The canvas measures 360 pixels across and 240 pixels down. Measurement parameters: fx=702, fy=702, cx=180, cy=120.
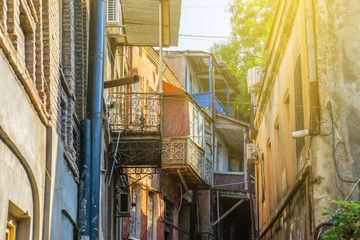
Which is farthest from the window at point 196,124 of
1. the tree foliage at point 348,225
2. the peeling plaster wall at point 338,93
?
the tree foliage at point 348,225

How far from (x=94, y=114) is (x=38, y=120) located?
265cm

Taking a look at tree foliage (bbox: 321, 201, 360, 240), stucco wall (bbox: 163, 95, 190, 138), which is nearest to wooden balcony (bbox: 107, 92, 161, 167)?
stucco wall (bbox: 163, 95, 190, 138)

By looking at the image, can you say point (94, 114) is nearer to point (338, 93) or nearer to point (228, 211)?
point (338, 93)

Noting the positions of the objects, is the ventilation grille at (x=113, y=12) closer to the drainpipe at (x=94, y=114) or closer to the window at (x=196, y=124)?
the drainpipe at (x=94, y=114)

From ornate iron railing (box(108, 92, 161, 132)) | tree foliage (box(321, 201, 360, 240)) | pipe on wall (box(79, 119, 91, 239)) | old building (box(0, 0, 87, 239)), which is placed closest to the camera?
old building (box(0, 0, 87, 239))

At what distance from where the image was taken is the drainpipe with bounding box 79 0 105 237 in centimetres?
1002

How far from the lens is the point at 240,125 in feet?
107

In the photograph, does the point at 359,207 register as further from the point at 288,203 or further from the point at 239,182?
the point at 239,182

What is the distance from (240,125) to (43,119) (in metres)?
24.9

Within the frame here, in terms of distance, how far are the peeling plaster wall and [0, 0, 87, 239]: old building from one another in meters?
3.58

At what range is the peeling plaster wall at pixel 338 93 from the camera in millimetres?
9984

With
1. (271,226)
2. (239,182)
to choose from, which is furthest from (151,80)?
(271,226)

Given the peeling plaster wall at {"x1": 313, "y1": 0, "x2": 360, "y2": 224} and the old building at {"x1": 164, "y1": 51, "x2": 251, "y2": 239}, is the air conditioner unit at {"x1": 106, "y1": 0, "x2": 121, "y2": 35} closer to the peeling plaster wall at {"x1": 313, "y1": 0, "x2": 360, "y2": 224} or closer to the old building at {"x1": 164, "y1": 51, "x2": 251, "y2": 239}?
the peeling plaster wall at {"x1": 313, "y1": 0, "x2": 360, "y2": 224}

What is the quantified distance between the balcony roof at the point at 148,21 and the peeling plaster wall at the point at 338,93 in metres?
6.03
